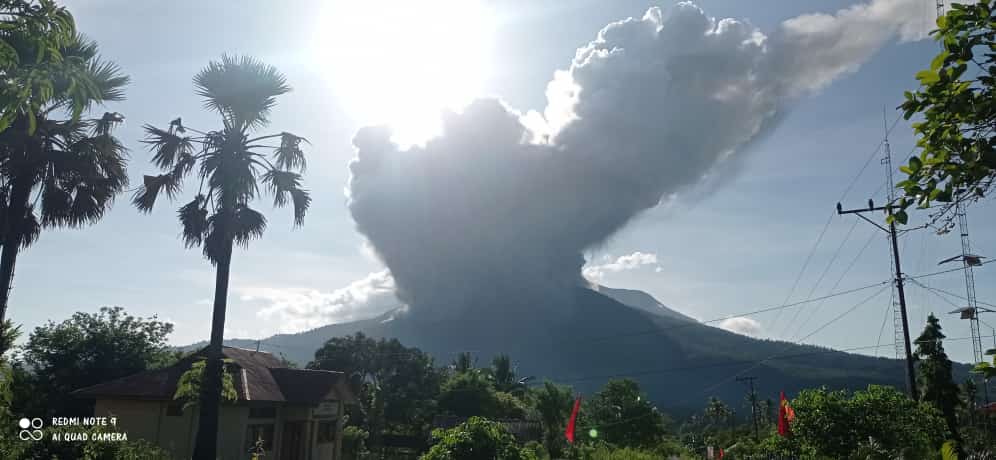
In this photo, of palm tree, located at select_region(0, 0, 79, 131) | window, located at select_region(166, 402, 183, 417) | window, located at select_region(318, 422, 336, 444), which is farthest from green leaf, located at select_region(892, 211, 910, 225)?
window, located at select_region(318, 422, 336, 444)

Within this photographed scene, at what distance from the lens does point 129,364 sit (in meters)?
33.9

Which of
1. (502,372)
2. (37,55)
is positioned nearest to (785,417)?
(37,55)

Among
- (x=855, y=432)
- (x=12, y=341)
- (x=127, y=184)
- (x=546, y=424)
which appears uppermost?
(x=127, y=184)

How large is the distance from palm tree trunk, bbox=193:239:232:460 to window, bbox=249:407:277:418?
7311mm

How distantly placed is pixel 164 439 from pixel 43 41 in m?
22.8

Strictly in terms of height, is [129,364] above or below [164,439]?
above

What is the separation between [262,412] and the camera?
26.6 metres

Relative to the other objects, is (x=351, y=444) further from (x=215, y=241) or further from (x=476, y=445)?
(x=476, y=445)

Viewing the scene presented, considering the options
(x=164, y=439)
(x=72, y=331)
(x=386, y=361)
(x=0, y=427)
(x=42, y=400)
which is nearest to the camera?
(x=0, y=427)

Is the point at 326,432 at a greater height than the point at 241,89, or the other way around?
the point at 241,89

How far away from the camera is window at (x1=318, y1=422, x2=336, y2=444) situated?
101ft

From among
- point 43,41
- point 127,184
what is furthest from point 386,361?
point 43,41

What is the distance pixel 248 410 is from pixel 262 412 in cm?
155

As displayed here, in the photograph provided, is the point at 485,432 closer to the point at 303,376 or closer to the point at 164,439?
the point at 164,439
